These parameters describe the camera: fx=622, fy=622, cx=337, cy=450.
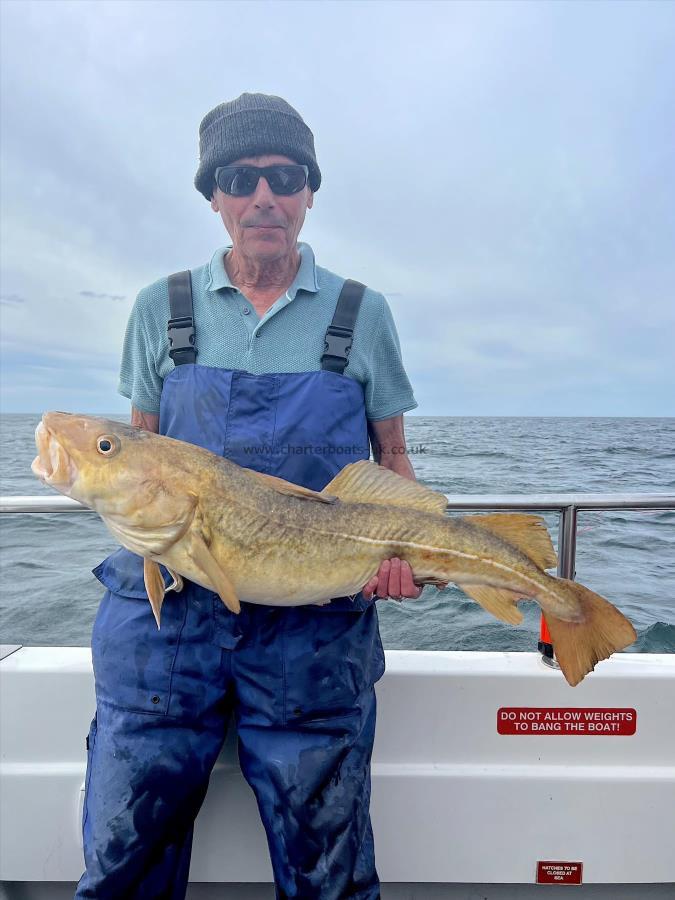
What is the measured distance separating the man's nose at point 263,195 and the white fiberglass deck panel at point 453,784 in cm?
215

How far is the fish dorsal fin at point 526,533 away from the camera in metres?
2.37

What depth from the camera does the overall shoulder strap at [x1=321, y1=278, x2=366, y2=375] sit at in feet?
7.89

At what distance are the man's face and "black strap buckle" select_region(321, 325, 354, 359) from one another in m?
0.41

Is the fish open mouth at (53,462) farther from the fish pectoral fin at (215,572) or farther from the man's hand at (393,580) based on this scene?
the man's hand at (393,580)

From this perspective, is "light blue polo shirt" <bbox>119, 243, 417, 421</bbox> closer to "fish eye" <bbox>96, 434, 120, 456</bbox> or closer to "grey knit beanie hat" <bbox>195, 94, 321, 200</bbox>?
"grey knit beanie hat" <bbox>195, 94, 321, 200</bbox>

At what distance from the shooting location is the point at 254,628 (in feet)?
7.51

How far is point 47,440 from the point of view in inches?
78.6

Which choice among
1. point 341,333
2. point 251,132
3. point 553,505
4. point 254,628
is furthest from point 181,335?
point 553,505

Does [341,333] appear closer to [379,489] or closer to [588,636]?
[379,489]

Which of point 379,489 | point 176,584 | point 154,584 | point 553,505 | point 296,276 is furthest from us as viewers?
point 553,505

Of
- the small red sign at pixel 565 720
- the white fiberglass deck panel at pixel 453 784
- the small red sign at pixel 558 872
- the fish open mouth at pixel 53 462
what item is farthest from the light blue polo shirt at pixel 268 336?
the small red sign at pixel 558 872

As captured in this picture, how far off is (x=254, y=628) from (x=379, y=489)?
0.69m

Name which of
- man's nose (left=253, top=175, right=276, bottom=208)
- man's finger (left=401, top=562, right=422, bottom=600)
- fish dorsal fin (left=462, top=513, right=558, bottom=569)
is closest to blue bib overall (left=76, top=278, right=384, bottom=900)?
man's finger (left=401, top=562, right=422, bottom=600)

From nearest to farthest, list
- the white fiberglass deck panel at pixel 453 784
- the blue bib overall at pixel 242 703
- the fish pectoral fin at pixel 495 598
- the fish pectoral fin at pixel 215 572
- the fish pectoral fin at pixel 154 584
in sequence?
1. the fish pectoral fin at pixel 215 572
2. the fish pectoral fin at pixel 154 584
3. the blue bib overall at pixel 242 703
4. the fish pectoral fin at pixel 495 598
5. the white fiberglass deck panel at pixel 453 784
